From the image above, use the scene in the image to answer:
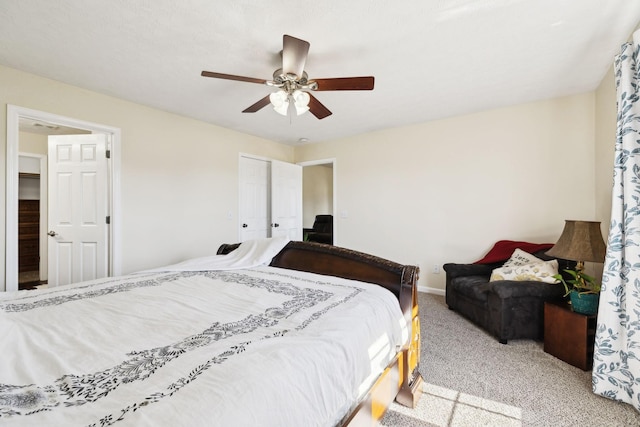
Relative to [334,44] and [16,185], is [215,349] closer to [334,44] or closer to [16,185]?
[334,44]

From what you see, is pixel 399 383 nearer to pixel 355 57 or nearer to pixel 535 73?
pixel 355 57

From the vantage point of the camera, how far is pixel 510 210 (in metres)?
3.38

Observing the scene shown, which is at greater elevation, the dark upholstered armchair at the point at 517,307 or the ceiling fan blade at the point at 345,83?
the ceiling fan blade at the point at 345,83

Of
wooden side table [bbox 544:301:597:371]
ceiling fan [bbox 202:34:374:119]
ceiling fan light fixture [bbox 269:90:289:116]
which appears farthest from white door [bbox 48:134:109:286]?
wooden side table [bbox 544:301:597:371]

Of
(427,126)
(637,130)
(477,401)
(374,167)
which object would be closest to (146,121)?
(374,167)

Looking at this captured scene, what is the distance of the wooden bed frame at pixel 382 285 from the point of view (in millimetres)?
1214

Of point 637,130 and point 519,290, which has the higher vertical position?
point 637,130

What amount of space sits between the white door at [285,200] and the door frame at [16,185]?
2213 mm

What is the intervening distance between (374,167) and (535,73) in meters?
2.26

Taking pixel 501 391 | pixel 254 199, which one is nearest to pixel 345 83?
pixel 501 391

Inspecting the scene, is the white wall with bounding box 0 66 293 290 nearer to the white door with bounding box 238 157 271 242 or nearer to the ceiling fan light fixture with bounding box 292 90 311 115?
the white door with bounding box 238 157 271 242

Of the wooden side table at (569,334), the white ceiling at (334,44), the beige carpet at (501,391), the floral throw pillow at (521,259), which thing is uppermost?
the white ceiling at (334,44)

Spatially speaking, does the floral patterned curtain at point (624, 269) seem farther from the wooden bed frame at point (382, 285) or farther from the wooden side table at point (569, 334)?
the wooden bed frame at point (382, 285)

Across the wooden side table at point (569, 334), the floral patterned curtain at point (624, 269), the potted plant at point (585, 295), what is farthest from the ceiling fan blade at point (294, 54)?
the wooden side table at point (569, 334)
